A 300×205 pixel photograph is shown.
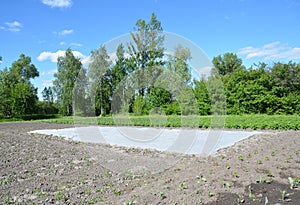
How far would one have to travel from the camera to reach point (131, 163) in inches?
222

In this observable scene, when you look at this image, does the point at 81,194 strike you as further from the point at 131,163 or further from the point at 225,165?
the point at 225,165

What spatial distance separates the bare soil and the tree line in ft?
10.9

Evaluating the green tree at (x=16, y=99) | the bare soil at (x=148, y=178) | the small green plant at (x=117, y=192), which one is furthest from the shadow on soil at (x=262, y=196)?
the green tree at (x=16, y=99)

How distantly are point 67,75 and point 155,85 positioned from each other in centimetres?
2259

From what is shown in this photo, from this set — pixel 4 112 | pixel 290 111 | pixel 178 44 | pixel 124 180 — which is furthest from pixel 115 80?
pixel 4 112

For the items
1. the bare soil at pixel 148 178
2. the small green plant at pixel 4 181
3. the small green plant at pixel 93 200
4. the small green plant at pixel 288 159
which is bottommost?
the small green plant at pixel 93 200

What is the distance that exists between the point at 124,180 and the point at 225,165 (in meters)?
2.12

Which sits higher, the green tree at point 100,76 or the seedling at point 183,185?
the green tree at point 100,76

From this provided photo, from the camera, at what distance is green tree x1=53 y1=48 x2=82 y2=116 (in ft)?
97.3

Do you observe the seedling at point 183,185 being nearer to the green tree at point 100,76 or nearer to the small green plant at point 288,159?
the small green plant at point 288,159

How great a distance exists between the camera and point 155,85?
35.6 feet

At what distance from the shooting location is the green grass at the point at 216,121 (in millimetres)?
12046

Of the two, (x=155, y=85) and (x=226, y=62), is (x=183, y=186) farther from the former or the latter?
(x=226, y=62)

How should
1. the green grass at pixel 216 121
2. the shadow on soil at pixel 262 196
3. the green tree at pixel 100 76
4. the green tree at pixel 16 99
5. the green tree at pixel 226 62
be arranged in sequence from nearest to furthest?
the shadow on soil at pixel 262 196 → the green tree at pixel 100 76 → the green grass at pixel 216 121 → the green tree at pixel 16 99 → the green tree at pixel 226 62
